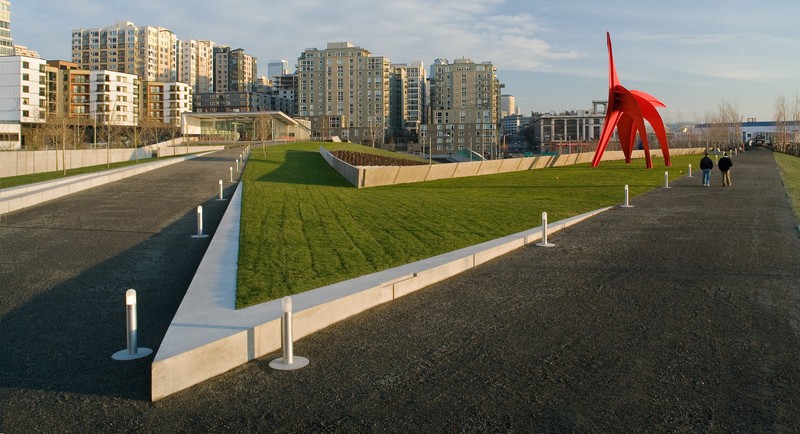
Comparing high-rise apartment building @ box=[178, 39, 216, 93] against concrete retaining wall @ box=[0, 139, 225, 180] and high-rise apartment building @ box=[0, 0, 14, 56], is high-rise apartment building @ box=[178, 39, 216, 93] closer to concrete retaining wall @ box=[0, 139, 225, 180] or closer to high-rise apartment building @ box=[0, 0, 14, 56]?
high-rise apartment building @ box=[0, 0, 14, 56]

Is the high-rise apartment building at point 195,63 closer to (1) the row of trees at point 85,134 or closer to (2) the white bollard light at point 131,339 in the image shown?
(1) the row of trees at point 85,134

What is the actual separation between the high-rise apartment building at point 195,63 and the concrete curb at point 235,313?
189 m

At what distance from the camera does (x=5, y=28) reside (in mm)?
112500

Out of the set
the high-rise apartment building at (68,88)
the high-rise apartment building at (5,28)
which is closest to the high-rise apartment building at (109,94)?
the high-rise apartment building at (68,88)

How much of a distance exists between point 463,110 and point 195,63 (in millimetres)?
87564

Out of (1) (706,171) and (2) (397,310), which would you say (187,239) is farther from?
(1) (706,171)

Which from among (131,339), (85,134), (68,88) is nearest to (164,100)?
(68,88)

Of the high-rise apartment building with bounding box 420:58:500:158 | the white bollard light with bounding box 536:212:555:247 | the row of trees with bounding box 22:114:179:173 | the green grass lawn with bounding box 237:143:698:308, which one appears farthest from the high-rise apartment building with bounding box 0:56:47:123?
the white bollard light with bounding box 536:212:555:247

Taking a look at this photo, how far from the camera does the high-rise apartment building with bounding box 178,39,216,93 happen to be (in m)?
185

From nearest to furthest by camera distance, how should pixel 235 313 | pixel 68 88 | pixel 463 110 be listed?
pixel 235 313 → pixel 68 88 → pixel 463 110

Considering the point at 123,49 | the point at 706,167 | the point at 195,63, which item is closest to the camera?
the point at 706,167

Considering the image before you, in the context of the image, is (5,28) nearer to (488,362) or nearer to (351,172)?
(351,172)

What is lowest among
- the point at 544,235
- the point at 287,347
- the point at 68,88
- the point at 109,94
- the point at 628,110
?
the point at 287,347

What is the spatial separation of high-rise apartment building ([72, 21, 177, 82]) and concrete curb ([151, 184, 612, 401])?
167 meters
